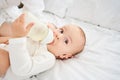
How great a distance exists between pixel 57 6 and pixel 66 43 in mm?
533

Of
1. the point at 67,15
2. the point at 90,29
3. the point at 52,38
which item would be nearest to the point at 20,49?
the point at 52,38

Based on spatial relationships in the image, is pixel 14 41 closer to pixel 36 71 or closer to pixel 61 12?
pixel 36 71

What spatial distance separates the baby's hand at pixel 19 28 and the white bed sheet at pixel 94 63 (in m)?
0.24

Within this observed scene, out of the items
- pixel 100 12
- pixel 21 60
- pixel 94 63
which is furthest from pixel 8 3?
pixel 100 12

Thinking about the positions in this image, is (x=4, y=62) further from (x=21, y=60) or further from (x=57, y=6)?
(x=57, y=6)

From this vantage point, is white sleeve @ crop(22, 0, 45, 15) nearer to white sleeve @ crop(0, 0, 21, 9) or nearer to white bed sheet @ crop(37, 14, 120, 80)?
white sleeve @ crop(0, 0, 21, 9)

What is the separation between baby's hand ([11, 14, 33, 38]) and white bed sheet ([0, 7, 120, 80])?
242 mm

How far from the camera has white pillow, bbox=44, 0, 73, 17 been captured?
1.58 m

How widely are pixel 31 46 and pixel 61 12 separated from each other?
0.56 meters

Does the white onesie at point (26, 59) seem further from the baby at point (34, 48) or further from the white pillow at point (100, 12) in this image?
the white pillow at point (100, 12)

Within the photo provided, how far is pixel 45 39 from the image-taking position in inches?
40.6

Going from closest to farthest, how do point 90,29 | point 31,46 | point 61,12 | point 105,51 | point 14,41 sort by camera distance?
point 14,41 → point 31,46 → point 105,51 → point 90,29 → point 61,12

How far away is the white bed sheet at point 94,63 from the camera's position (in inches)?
41.4

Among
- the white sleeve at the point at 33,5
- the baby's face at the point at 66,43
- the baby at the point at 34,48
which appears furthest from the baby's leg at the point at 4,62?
the white sleeve at the point at 33,5
